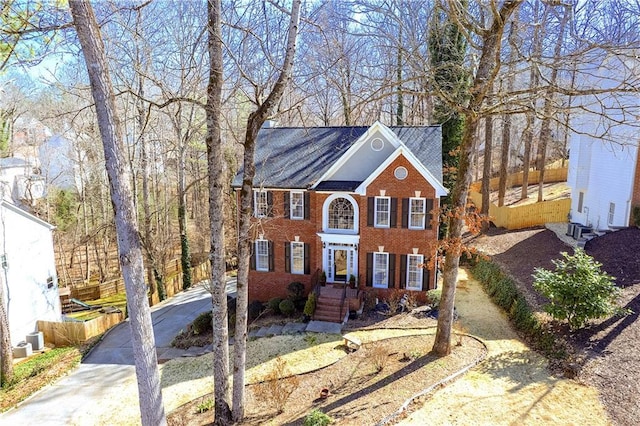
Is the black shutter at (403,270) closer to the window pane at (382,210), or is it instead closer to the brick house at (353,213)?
the brick house at (353,213)

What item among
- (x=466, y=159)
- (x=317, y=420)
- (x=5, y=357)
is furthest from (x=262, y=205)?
(x=317, y=420)

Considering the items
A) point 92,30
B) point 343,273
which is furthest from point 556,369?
point 92,30

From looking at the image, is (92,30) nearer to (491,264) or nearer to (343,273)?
(343,273)

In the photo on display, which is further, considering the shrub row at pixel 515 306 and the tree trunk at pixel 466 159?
the shrub row at pixel 515 306

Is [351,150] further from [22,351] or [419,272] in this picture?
[22,351]

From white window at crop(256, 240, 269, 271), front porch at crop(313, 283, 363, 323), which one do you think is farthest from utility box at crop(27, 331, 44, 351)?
front porch at crop(313, 283, 363, 323)

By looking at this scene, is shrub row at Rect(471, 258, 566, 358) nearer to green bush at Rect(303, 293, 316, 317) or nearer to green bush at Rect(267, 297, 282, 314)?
green bush at Rect(303, 293, 316, 317)

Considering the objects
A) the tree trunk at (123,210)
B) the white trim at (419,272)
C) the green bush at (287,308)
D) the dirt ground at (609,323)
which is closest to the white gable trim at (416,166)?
the white trim at (419,272)
